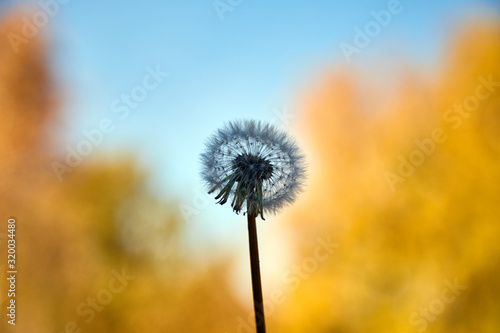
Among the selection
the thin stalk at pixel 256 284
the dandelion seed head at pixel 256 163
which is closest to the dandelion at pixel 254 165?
the dandelion seed head at pixel 256 163

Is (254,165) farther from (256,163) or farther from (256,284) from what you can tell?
(256,284)

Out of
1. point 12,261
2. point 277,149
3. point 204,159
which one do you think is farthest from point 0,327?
point 277,149

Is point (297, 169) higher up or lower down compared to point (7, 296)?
higher up

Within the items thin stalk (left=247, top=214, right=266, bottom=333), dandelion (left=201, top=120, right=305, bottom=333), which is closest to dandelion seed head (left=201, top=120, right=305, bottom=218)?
dandelion (left=201, top=120, right=305, bottom=333)

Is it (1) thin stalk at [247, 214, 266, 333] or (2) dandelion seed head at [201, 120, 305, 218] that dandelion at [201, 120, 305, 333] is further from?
(1) thin stalk at [247, 214, 266, 333]

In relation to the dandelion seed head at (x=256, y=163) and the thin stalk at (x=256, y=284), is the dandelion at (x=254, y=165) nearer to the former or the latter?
the dandelion seed head at (x=256, y=163)

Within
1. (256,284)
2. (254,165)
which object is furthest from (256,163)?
(256,284)

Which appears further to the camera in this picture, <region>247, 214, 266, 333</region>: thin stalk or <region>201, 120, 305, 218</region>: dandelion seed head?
<region>201, 120, 305, 218</region>: dandelion seed head

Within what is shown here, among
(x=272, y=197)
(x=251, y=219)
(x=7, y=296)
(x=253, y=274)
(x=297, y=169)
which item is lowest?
(x=7, y=296)

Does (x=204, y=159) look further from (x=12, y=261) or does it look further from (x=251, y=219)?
(x=12, y=261)
